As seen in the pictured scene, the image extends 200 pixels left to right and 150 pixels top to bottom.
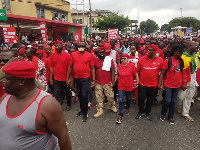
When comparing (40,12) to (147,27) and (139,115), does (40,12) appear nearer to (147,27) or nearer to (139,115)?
(139,115)

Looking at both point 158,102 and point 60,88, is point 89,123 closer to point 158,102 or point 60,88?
point 60,88

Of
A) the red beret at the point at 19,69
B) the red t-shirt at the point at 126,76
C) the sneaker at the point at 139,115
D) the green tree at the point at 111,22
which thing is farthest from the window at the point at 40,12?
the red beret at the point at 19,69

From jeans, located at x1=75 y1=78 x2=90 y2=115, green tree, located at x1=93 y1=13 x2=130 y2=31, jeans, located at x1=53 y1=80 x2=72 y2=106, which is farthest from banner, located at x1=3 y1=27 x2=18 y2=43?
green tree, located at x1=93 y1=13 x2=130 y2=31

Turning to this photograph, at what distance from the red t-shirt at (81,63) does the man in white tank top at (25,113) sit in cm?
→ 285

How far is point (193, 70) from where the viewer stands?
4.39 m

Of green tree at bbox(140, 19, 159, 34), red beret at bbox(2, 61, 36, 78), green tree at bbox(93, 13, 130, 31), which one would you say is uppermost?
green tree at bbox(140, 19, 159, 34)

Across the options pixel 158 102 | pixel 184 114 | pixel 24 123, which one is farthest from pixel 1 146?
pixel 158 102

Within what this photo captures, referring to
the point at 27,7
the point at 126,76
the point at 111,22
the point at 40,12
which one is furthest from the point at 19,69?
the point at 111,22

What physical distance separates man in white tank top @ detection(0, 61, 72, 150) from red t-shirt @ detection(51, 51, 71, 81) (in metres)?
3.31

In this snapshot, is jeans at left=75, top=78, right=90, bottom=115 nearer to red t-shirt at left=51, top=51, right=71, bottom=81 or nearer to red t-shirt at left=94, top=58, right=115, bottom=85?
red t-shirt at left=94, top=58, right=115, bottom=85

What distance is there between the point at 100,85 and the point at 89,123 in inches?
39.8

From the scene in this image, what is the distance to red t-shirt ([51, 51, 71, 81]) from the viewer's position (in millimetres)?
4824

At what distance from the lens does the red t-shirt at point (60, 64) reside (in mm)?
4824

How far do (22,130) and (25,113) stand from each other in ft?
0.45
